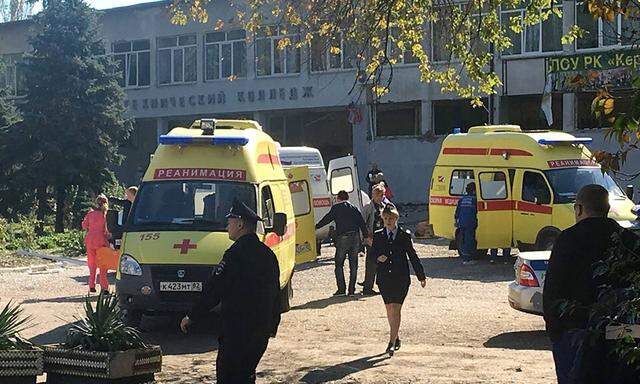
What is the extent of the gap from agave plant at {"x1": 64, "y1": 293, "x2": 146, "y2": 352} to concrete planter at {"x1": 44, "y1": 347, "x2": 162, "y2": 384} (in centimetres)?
16

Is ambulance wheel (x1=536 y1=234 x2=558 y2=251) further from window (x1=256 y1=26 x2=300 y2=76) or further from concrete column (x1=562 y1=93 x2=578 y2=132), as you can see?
window (x1=256 y1=26 x2=300 y2=76)

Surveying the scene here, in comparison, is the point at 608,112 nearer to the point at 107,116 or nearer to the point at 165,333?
the point at 165,333

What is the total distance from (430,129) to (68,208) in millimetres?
13637

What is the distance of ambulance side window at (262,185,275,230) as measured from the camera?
13.9m

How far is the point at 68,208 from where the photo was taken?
35.5m

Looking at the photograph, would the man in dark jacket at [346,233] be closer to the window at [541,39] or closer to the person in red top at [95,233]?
the person in red top at [95,233]

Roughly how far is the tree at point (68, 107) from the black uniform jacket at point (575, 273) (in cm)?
2946

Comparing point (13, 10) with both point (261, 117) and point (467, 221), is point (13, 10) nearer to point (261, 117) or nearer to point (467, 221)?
point (261, 117)

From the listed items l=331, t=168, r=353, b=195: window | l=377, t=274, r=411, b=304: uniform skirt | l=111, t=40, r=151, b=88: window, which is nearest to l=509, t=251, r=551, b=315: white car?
l=377, t=274, r=411, b=304: uniform skirt

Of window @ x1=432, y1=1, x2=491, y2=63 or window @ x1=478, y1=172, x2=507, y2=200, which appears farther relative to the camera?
window @ x1=478, y1=172, x2=507, y2=200

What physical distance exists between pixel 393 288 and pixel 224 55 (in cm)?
3452

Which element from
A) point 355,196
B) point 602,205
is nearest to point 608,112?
point 602,205

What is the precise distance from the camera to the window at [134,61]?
47594 millimetres

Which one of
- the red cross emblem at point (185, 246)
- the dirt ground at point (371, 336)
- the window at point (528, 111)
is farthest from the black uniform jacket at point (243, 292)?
the window at point (528, 111)
